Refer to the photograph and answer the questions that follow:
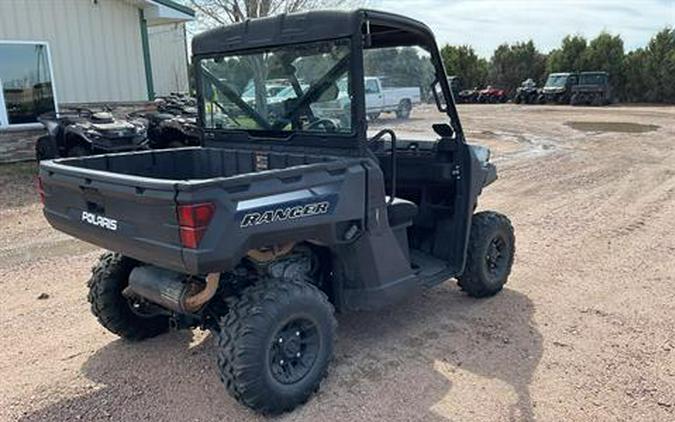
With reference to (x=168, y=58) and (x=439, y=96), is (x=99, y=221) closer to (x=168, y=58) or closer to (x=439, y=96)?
(x=439, y=96)

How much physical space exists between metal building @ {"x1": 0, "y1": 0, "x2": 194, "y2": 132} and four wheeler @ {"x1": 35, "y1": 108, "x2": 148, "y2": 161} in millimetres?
1375

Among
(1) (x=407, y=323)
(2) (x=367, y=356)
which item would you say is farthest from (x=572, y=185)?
(2) (x=367, y=356)

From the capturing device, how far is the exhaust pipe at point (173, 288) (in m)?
3.10

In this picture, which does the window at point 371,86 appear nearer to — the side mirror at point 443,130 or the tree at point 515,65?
the side mirror at point 443,130

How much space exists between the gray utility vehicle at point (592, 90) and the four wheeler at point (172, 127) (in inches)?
1026

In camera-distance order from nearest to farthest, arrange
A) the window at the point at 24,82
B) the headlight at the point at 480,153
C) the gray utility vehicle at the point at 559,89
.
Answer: the headlight at the point at 480,153, the window at the point at 24,82, the gray utility vehicle at the point at 559,89

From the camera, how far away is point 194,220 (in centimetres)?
262

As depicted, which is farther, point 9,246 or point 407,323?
point 9,246

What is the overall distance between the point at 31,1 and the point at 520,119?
18481 millimetres

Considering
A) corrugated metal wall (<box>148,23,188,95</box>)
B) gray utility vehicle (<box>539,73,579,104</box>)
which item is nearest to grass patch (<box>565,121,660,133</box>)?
gray utility vehicle (<box>539,73,579,104</box>)

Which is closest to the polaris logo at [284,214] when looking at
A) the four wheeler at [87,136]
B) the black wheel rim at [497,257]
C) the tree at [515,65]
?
the black wheel rim at [497,257]

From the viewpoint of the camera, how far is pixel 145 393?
10.9 ft

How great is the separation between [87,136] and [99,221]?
6.92 meters

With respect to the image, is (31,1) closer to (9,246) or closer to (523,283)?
(9,246)
